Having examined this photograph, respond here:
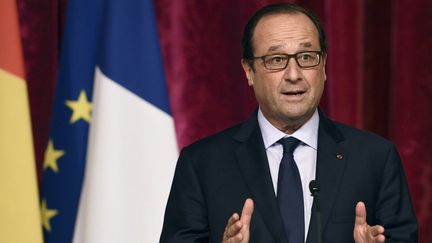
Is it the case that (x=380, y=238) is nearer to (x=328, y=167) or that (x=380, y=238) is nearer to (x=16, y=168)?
(x=328, y=167)

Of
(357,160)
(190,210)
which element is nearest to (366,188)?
(357,160)

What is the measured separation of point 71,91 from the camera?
2.64 metres

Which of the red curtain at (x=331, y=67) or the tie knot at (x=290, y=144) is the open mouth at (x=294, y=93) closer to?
the tie knot at (x=290, y=144)

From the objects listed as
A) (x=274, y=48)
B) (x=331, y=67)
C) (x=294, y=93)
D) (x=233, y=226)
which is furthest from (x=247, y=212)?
(x=331, y=67)

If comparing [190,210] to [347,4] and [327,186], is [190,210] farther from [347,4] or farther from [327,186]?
[347,4]

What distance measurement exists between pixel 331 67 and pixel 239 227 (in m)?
1.38

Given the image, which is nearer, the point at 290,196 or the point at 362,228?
the point at 362,228

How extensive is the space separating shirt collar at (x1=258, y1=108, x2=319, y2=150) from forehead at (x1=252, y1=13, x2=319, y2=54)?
184 millimetres

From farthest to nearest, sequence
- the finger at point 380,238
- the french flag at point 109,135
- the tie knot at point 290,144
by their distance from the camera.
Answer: the french flag at point 109,135 → the tie knot at point 290,144 → the finger at point 380,238

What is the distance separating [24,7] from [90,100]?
0.47 metres

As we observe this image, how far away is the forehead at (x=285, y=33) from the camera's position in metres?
2.01

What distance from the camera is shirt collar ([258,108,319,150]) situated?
1.99 metres

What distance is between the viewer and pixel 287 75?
198 cm

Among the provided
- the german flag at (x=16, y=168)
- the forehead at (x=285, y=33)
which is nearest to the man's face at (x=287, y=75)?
the forehead at (x=285, y=33)
